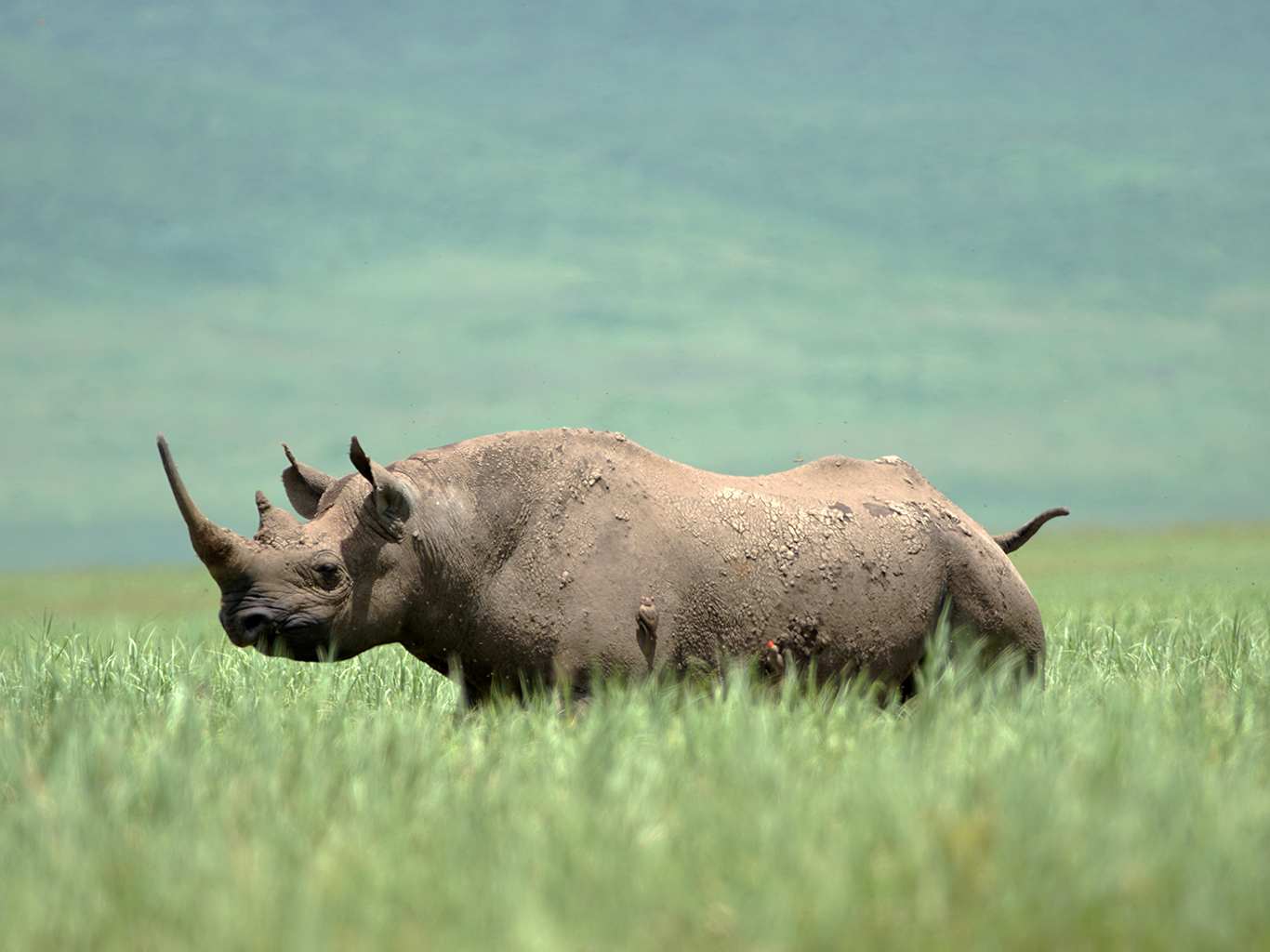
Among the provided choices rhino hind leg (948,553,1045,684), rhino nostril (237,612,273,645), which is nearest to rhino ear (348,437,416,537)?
rhino nostril (237,612,273,645)

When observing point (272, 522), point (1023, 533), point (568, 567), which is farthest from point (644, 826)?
point (1023, 533)

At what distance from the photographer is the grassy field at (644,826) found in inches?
90.9

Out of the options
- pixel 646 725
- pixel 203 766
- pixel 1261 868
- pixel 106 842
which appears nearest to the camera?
pixel 1261 868

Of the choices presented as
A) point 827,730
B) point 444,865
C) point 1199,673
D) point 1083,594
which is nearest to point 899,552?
point 827,730

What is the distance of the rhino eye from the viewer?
15.4 ft

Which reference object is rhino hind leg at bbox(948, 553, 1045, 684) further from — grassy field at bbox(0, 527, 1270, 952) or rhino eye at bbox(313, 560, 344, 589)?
rhino eye at bbox(313, 560, 344, 589)

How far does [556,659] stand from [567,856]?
2229 mm

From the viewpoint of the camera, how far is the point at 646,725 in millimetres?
3912

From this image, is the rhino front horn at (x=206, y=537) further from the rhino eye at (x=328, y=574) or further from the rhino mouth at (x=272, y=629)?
the rhino eye at (x=328, y=574)

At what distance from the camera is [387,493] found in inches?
189

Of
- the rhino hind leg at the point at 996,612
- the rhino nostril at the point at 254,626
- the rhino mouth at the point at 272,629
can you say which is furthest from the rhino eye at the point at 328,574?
the rhino hind leg at the point at 996,612

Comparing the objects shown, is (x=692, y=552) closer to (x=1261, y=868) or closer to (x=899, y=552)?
(x=899, y=552)

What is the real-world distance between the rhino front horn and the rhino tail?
4411 mm

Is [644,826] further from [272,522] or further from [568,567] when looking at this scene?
[272,522]
